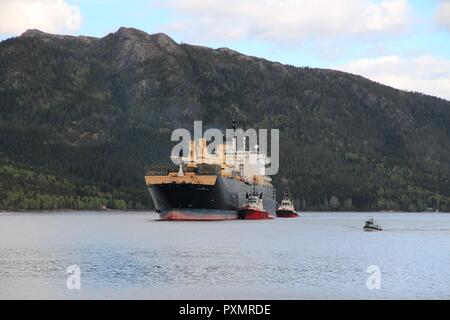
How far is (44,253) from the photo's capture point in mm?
114125

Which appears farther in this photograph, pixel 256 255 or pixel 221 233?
pixel 221 233

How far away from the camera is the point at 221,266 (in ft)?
319

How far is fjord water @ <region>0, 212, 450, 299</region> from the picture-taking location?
3014 inches

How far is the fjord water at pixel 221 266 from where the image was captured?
76.6m
